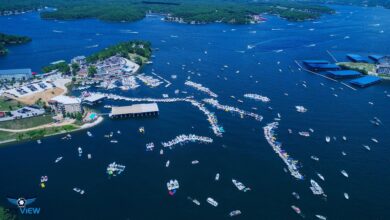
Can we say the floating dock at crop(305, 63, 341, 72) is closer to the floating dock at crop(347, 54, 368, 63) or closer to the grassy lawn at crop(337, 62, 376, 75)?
the grassy lawn at crop(337, 62, 376, 75)

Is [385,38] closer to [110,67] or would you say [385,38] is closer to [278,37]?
[278,37]

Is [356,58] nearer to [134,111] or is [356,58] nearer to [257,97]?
[257,97]

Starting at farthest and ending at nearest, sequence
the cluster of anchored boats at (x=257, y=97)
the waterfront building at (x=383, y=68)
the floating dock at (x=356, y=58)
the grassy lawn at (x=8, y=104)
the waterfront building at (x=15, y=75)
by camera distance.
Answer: the floating dock at (x=356, y=58) < the waterfront building at (x=383, y=68) < the waterfront building at (x=15, y=75) < the cluster of anchored boats at (x=257, y=97) < the grassy lawn at (x=8, y=104)

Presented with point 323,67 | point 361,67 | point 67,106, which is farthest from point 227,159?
point 361,67

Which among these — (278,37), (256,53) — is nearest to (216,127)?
(256,53)

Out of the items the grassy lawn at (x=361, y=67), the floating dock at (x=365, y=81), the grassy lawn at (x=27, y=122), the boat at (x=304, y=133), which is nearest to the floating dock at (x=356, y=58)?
the grassy lawn at (x=361, y=67)

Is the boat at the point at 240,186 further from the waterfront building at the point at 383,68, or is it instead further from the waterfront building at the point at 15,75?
the waterfront building at the point at 383,68
